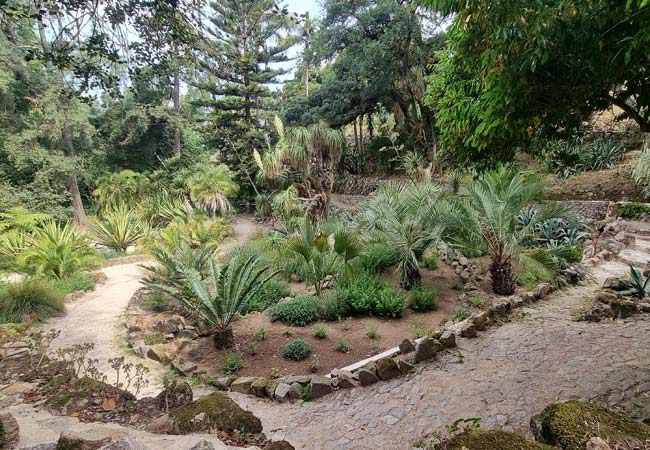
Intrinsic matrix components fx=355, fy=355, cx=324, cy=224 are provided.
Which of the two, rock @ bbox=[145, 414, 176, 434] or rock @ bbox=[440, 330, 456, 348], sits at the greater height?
rock @ bbox=[145, 414, 176, 434]

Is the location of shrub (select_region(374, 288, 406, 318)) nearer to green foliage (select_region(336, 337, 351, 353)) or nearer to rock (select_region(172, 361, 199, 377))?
green foliage (select_region(336, 337, 351, 353))

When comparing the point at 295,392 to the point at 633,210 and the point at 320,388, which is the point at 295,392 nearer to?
the point at 320,388

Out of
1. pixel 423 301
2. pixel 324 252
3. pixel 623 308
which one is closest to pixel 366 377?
pixel 423 301

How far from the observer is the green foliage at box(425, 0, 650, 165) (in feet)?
5.80

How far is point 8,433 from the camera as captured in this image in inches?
67.2

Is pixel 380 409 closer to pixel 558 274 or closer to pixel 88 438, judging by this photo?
pixel 88 438

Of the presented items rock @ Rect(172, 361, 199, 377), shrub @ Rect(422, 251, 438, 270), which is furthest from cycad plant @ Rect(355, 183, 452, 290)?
rock @ Rect(172, 361, 199, 377)

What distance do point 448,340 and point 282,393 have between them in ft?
6.00

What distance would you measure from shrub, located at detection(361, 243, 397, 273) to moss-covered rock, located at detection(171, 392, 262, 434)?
3.64m

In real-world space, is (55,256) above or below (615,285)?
above

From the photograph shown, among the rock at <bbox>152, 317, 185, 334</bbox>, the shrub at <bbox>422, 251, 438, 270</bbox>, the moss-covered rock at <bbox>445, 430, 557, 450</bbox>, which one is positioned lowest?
the rock at <bbox>152, 317, 185, 334</bbox>

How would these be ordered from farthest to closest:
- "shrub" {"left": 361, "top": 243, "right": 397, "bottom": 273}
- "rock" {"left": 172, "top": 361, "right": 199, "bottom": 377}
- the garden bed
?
"shrub" {"left": 361, "top": 243, "right": 397, "bottom": 273}, the garden bed, "rock" {"left": 172, "top": 361, "right": 199, "bottom": 377}

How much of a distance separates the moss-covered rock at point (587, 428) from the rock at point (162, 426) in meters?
1.99

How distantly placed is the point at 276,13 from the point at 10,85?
50.7ft
